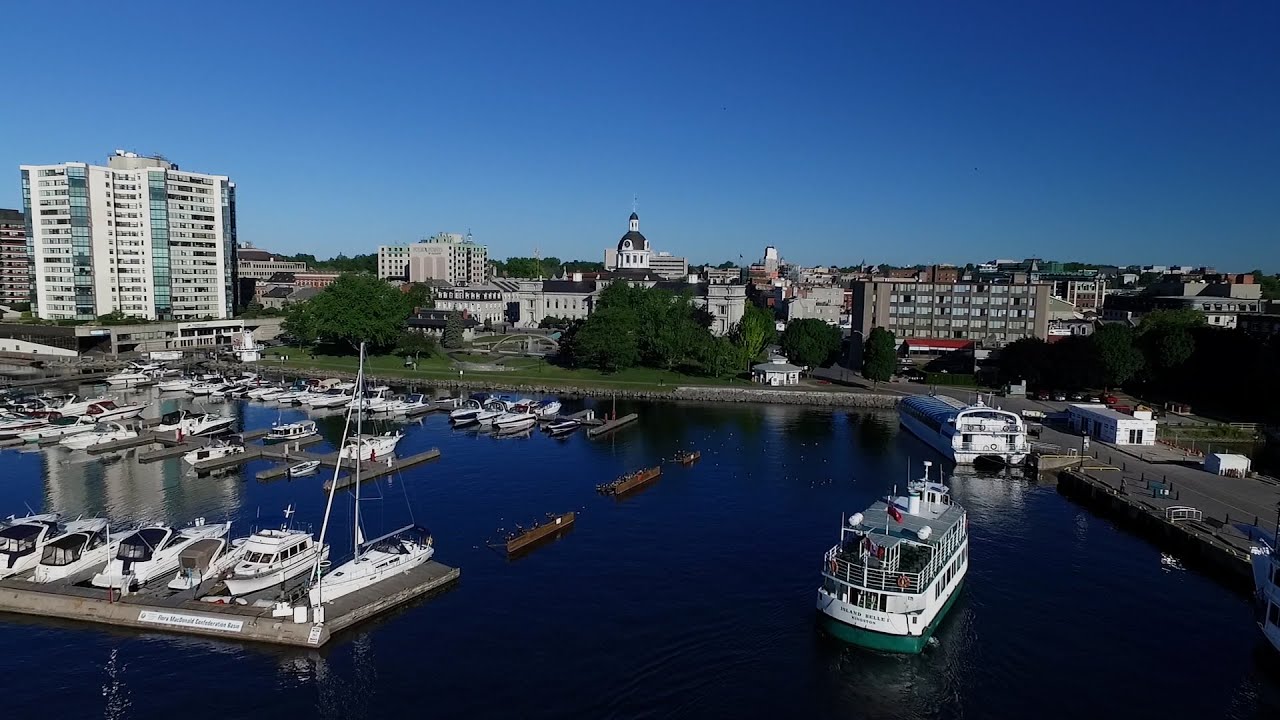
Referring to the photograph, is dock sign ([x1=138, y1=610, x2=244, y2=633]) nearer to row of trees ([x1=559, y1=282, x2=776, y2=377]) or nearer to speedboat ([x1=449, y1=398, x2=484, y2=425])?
speedboat ([x1=449, y1=398, x2=484, y2=425])

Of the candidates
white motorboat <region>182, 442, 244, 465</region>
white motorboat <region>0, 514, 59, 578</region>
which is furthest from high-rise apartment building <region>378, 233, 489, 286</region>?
white motorboat <region>0, 514, 59, 578</region>

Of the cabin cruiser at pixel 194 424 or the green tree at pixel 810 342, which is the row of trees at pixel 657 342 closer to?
the green tree at pixel 810 342

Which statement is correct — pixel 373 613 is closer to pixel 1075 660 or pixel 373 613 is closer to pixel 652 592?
pixel 652 592

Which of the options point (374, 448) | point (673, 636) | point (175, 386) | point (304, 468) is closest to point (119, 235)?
point (175, 386)

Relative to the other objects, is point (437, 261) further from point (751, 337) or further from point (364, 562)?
point (364, 562)

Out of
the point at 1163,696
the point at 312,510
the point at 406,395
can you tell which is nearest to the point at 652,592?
the point at 1163,696
